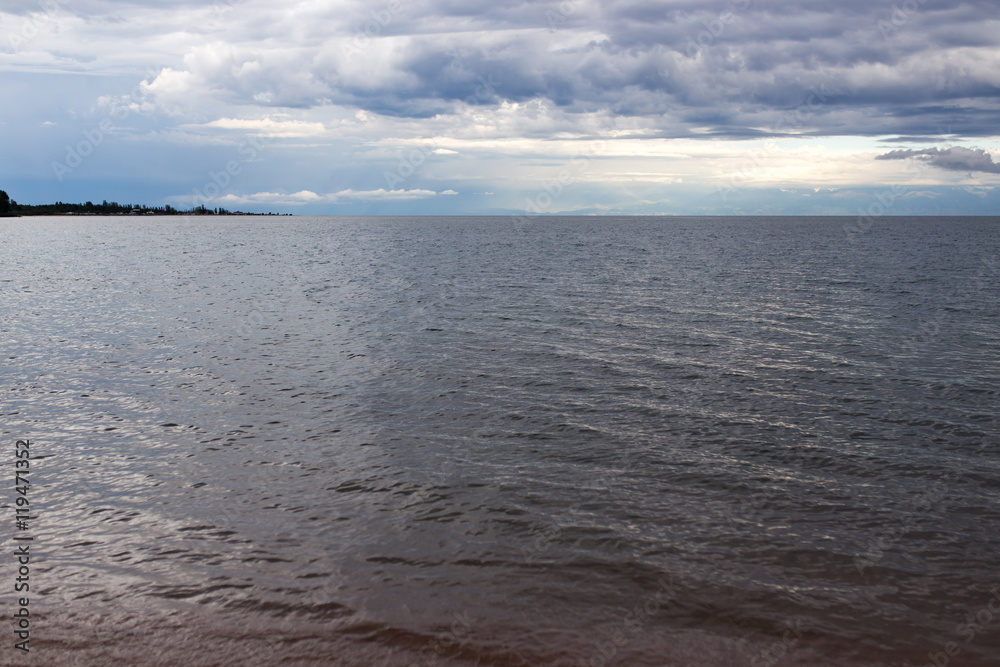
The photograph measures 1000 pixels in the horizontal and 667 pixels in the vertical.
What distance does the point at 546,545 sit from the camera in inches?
462

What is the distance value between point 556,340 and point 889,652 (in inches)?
883

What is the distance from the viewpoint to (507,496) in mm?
13656

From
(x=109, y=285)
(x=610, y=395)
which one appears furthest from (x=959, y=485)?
(x=109, y=285)

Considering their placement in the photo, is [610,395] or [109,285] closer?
[610,395]

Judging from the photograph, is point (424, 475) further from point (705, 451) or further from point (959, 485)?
point (959, 485)

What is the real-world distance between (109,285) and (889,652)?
200ft

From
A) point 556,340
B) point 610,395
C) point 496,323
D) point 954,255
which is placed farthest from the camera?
point 954,255

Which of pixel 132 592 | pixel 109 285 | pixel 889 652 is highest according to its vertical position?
pixel 109 285

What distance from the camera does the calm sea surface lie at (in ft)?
30.4

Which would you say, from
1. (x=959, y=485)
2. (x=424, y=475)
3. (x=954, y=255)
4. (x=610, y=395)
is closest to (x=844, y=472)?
(x=959, y=485)

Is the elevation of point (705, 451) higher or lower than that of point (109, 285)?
lower

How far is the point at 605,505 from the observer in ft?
43.6

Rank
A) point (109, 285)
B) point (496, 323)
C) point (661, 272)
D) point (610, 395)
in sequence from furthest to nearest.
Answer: point (661, 272) → point (109, 285) → point (496, 323) → point (610, 395)

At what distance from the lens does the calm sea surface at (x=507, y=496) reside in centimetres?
927
